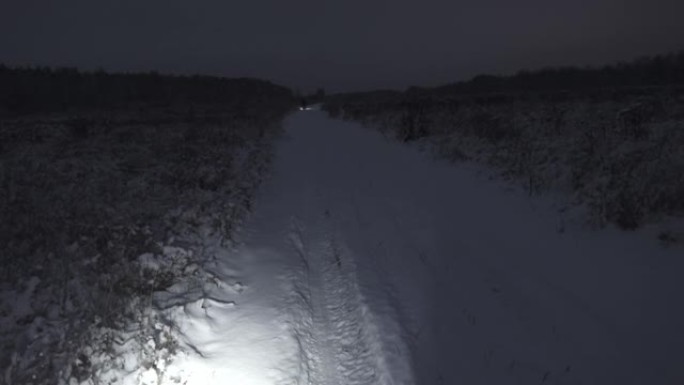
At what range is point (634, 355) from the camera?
403 centimetres

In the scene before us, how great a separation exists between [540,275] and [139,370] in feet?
16.1

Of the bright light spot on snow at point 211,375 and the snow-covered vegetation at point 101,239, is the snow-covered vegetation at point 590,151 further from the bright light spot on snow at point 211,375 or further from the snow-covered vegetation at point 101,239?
the snow-covered vegetation at point 101,239

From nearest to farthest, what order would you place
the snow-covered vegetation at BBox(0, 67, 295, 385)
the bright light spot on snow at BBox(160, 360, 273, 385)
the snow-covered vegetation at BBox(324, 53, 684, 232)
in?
the bright light spot on snow at BBox(160, 360, 273, 385) < the snow-covered vegetation at BBox(0, 67, 295, 385) < the snow-covered vegetation at BBox(324, 53, 684, 232)

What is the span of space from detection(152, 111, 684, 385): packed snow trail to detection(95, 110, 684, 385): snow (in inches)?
0.7

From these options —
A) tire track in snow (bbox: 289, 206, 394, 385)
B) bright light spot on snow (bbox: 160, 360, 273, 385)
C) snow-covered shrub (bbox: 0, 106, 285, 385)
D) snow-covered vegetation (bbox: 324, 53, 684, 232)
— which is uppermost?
snow-covered vegetation (bbox: 324, 53, 684, 232)

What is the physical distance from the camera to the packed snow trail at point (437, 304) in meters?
4.05

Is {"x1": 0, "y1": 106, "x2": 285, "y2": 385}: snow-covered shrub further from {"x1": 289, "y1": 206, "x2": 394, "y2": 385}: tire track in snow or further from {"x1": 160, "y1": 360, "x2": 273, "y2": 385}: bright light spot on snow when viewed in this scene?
{"x1": 289, "y1": 206, "x2": 394, "y2": 385}: tire track in snow

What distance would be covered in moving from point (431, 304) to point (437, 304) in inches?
2.8

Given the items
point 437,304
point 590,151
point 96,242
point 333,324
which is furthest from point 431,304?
point 590,151

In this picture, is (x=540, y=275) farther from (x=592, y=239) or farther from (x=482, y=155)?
(x=482, y=155)

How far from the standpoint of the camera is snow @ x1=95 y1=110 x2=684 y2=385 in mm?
4047

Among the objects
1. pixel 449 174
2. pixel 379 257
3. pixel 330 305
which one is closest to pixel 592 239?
pixel 379 257

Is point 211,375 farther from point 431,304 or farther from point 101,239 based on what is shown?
point 101,239

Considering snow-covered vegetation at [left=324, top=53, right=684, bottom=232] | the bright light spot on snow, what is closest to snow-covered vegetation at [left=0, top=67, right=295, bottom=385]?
the bright light spot on snow
